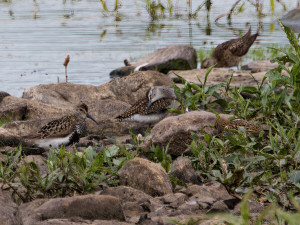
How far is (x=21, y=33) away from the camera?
64.3ft

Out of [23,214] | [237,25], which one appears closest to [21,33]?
[237,25]

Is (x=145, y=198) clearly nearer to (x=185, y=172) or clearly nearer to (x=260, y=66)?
(x=185, y=172)

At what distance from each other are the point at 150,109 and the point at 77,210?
14.4 feet

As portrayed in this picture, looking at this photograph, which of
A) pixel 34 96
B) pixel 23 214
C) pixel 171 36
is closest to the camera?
pixel 23 214

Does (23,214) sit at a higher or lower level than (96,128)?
higher

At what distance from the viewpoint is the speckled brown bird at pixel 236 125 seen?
5.93 m

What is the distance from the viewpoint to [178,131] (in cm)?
603

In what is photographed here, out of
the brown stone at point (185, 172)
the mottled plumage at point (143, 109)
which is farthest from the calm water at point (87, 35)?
the brown stone at point (185, 172)

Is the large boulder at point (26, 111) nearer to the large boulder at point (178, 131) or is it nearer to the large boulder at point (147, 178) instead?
the large boulder at point (178, 131)

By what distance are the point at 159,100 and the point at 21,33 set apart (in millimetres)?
12413

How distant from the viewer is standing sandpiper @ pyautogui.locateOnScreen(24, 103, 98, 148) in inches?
282

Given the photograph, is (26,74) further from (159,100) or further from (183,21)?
(183,21)

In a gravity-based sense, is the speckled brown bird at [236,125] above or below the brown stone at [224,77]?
above

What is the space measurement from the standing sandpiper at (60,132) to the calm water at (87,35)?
5.17 m
